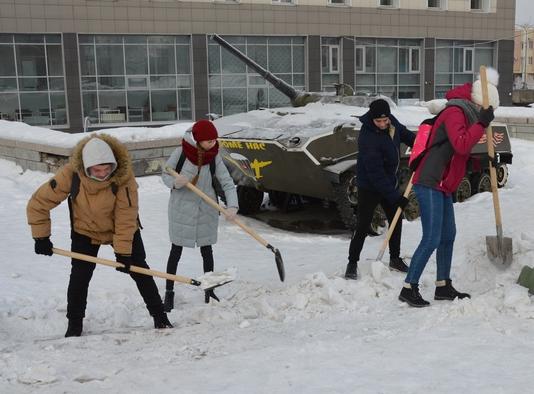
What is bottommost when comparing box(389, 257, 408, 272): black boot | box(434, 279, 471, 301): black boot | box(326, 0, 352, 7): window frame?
box(389, 257, 408, 272): black boot

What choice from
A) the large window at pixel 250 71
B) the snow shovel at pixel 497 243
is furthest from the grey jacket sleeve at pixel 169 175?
the large window at pixel 250 71

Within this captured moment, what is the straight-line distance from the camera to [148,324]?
4906 mm

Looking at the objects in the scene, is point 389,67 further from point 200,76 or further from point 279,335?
point 279,335

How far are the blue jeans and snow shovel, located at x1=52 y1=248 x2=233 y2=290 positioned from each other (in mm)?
1343

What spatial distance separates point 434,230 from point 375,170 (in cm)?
98

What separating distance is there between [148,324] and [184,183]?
3.53 feet

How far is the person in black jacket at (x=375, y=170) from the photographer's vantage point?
545 centimetres

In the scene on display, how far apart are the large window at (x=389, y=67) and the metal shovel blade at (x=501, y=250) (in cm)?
2205

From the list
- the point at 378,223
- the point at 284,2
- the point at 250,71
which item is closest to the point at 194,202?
the point at 378,223

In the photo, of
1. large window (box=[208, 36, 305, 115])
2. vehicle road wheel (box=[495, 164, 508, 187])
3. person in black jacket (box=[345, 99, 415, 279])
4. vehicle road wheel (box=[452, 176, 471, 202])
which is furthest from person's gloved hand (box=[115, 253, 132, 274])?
large window (box=[208, 36, 305, 115])

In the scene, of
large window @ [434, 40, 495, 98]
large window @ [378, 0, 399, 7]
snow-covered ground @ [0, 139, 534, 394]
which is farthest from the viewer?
large window @ [434, 40, 495, 98]

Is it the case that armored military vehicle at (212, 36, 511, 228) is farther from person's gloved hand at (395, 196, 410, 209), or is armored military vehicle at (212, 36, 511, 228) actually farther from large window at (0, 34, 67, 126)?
large window at (0, 34, 67, 126)

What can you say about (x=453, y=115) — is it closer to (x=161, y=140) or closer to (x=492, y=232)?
(x=492, y=232)

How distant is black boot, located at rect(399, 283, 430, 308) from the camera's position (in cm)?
467
